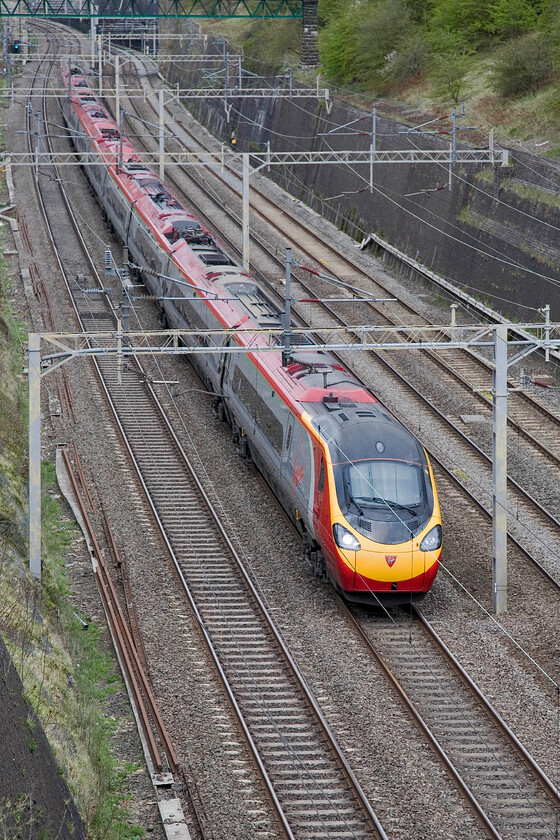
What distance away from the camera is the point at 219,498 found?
80.4 ft

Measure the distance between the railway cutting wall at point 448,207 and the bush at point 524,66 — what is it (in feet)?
13.6

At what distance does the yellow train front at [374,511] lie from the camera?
61.5 ft

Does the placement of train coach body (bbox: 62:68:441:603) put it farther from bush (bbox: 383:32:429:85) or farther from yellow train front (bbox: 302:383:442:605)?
bush (bbox: 383:32:429:85)

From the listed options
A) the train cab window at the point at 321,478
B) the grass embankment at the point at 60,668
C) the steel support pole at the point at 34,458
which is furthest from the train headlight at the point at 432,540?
the steel support pole at the point at 34,458

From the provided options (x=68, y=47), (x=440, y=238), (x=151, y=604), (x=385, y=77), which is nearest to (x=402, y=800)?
(x=151, y=604)

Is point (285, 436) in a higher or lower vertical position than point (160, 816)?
higher

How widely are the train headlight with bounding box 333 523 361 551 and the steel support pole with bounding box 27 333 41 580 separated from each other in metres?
4.94

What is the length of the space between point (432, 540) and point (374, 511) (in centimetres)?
107

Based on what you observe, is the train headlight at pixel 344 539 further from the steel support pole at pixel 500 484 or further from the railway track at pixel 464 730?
the steel support pole at pixel 500 484

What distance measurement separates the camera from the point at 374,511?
19047mm

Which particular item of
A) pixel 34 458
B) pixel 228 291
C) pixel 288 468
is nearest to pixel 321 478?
pixel 288 468

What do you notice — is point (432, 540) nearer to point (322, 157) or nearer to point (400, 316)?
point (400, 316)

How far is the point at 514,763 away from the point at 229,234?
34.5 meters

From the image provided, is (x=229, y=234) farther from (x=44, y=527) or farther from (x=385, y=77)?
(x=44, y=527)
